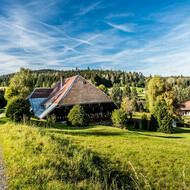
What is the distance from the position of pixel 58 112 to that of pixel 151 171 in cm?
1875

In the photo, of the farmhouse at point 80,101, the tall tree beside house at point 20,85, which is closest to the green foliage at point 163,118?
the farmhouse at point 80,101

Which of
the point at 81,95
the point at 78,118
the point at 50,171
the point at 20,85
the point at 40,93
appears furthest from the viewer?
the point at 20,85

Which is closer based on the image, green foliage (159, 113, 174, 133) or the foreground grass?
the foreground grass

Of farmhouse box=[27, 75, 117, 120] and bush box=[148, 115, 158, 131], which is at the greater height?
farmhouse box=[27, 75, 117, 120]

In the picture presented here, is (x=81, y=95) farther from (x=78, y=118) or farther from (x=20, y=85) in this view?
(x=20, y=85)

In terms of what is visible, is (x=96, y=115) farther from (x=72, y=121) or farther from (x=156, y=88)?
(x=156, y=88)

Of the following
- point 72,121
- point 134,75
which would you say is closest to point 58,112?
point 72,121

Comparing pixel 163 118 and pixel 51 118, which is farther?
pixel 163 118

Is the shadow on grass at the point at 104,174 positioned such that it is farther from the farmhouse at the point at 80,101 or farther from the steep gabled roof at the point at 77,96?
the steep gabled roof at the point at 77,96

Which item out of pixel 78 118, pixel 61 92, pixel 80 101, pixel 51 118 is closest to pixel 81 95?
pixel 80 101

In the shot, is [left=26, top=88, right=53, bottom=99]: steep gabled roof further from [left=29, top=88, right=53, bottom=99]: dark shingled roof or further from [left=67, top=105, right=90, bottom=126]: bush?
[left=67, top=105, right=90, bottom=126]: bush

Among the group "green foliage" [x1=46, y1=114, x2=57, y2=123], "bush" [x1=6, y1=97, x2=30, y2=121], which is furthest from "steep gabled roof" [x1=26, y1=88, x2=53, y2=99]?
"bush" [x1=6, y1=97, x2=30, y2=121]

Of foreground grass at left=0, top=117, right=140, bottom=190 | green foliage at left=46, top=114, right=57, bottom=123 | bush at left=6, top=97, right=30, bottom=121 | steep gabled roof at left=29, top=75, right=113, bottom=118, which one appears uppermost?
steep gabled roof at left=29, top=75, right=113, bottom=118

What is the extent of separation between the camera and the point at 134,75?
484 feet
